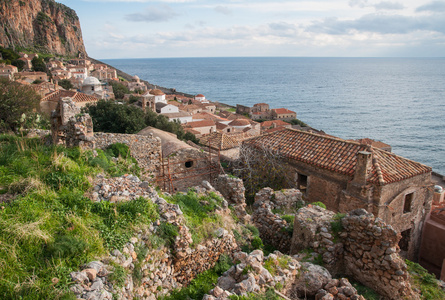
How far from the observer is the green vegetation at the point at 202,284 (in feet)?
19.7

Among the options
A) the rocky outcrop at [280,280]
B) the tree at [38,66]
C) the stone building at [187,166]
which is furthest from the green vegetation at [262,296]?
the tree at [38,66]

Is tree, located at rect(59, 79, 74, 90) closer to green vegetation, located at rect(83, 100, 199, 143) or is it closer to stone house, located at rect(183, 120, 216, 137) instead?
stone house, located at rect(183, 120, 216, 137)

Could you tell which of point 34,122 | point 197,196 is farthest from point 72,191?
→ point 34,122

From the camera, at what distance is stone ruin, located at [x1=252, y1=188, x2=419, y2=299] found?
7.62 m

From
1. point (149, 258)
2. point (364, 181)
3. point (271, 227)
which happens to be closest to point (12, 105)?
point (271, 227)

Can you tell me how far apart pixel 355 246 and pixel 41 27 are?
15585cm

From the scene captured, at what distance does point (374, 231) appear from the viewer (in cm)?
777

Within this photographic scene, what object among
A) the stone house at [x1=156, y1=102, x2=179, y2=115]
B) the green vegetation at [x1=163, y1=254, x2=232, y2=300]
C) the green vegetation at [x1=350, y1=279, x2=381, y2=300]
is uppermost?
the green vegetation at [x1=163, y1=254, x2=232, y2=300]

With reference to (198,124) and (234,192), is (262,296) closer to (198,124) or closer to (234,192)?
(234,192)

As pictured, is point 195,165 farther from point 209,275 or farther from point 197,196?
point 209,275

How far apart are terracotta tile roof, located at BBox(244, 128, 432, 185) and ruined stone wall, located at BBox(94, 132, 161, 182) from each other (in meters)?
5.72

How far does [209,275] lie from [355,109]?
109 metres

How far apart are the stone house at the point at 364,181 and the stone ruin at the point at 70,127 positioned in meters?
9.08

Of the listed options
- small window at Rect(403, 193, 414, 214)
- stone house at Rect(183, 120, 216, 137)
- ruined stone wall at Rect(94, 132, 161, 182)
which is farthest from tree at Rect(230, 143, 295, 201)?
stone house at Rect(183, 120, 216, 137)
